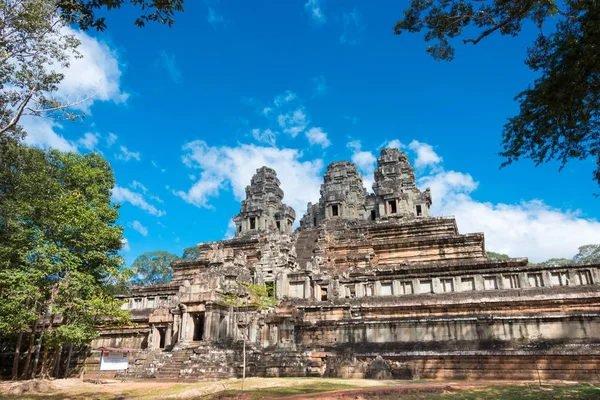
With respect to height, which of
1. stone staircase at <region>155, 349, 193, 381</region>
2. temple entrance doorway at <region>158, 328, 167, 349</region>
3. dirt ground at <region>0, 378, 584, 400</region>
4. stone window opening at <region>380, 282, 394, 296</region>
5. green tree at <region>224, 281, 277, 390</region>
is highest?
stone window opening at <region>380, 282, 394, 296</region>

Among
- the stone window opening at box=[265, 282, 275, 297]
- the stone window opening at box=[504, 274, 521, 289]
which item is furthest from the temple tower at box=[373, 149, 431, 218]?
the stone window opening at box=[504, 274, 521, 289]

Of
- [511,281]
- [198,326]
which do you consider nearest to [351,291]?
[511,281]

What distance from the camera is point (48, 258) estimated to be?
21375 mm

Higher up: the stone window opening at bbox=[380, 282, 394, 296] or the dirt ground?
the stone window opening at bbox=[380, 282, 394, 296]

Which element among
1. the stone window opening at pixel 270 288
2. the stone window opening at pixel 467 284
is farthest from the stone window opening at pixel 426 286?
the stone window opening at pixel 270 288

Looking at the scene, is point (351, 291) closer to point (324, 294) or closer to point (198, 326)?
point (324, 294)

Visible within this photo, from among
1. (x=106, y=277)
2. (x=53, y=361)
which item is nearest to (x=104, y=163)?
(x=106, y=277)

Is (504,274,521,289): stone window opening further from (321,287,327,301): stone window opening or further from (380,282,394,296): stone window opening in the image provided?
(321,287,327,301): stone window opening

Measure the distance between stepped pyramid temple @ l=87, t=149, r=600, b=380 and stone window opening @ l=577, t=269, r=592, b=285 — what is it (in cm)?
4

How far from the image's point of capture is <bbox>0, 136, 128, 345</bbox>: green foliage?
67.9 ft

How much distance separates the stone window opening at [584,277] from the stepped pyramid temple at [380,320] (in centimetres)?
4

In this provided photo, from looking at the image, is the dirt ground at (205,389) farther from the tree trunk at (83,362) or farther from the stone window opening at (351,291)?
the stone window opening at (351,291)

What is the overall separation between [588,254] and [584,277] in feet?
201

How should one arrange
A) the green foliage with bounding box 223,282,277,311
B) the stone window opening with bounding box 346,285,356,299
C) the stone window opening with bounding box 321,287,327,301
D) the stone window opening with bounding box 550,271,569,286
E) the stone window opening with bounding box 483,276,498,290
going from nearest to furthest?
the stone window opening with bounding box 550,271,569,286 < the stone window opening with bounding box 483,276,498,290 < the green foliage with bounding box 223,282,277,311 < the stone window opening with bounding box 346,285,356,299 < the stone window opening with bounding box 321,287,327,301
